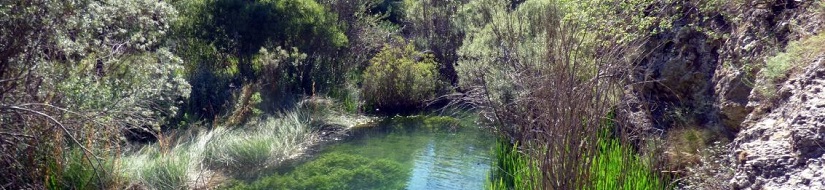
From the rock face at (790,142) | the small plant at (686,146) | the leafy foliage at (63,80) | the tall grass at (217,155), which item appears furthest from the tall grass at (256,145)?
the rock face at (790,142)

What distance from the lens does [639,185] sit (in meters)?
7.05

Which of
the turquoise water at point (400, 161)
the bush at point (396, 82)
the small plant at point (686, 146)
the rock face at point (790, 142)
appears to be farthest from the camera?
the bush at point (396, 82)

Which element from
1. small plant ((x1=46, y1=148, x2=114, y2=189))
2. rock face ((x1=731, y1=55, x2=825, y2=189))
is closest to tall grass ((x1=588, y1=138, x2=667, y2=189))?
rock face ((x1=731, y1=55, x2=825, y2=189))

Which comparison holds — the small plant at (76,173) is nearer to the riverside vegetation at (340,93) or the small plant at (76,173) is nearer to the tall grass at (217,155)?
the riverside vegetation at (340,93)

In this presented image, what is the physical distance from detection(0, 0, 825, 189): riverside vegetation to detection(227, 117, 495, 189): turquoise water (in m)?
0.08

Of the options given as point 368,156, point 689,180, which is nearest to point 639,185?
point 689,180

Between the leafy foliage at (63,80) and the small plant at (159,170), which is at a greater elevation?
the leafy foliage at (63,80)

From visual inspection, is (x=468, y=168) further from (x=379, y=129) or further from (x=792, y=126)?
(x=792, y=126)

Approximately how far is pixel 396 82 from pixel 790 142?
15.3 meters

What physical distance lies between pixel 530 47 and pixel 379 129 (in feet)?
19.3

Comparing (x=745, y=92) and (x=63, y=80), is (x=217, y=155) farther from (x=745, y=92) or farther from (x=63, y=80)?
(x=745, y=92)

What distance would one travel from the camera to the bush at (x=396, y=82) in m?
20.7

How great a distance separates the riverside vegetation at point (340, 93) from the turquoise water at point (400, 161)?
0.08m

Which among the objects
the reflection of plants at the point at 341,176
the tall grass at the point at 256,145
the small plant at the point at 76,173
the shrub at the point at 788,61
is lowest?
the reflection of plants at the point at 341,176
